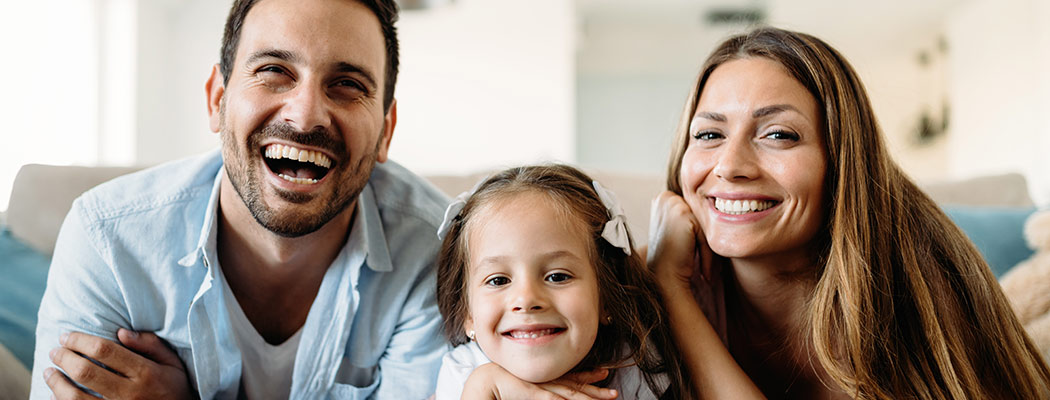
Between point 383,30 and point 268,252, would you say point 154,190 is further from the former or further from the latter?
point 383,30

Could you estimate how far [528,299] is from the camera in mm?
1297

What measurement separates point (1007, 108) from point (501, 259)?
20.4ft

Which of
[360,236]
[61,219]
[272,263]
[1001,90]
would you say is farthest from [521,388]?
[1001,90]

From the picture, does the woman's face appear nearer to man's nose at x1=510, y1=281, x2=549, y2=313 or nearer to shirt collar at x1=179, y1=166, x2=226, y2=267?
man's nose at x1=510, y1=281, x2=549, y2=313

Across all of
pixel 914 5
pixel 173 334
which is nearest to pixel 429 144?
pixel 173 334

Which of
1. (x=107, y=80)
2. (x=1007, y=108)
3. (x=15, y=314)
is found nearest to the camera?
(x=15, y=314)

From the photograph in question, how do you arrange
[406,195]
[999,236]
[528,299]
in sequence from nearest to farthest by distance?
[528,299] → [406,195] → [999,236]

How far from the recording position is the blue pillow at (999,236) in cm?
208

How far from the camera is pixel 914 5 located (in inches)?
261

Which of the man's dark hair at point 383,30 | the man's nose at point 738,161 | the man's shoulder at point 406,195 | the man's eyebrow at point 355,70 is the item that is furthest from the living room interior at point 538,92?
the man's eyebrow at point 355,70

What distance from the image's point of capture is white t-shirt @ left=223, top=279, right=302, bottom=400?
157 cm

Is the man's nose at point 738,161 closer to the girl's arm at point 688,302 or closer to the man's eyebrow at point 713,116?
the man's eyebrow at point 713,116

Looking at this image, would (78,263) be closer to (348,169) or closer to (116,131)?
(348,169)

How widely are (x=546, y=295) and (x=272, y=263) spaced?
619mm
